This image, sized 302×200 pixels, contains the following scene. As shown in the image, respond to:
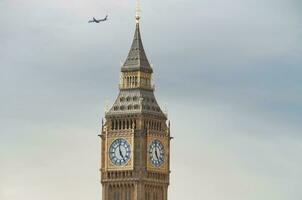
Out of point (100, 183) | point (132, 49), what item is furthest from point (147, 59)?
point (100, 183)

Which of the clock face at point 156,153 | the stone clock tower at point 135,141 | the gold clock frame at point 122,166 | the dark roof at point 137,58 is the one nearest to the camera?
the gold clock frame at point 122,166

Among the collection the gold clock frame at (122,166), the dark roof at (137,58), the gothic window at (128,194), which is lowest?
the gothic window at (128,194)

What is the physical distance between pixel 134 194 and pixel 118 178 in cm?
233

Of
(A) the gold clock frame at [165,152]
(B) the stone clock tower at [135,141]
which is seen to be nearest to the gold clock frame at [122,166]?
(B) the stone clock tower at [135,141]

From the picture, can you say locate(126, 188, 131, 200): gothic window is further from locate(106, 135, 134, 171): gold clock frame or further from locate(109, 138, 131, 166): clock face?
locate(109, 138, 131, 166): clock face

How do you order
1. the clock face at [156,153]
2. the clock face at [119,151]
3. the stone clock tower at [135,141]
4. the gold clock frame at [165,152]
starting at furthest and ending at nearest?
the clock face at [156,153] < the gold clock frame at [165,152] < the clock face at [119,151] < the stone clock tower at [135,141]

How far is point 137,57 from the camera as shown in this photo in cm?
19450

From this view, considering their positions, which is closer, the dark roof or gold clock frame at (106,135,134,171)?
gold clock frame at (106,135,134,171)

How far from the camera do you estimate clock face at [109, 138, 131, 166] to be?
630 ft

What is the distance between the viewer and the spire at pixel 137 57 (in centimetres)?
19400

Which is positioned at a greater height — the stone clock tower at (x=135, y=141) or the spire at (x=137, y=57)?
the spire at (x=137, y=57)

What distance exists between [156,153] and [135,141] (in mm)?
2957

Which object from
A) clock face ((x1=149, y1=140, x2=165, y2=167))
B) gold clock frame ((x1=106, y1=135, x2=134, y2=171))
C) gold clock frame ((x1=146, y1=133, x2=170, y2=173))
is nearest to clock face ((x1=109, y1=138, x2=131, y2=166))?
gold clock frame ((x1=106, y1=135, x2=134, y2=171))

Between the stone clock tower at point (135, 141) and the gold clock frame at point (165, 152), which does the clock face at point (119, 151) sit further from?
the gold clock frame at point (165, 152)
